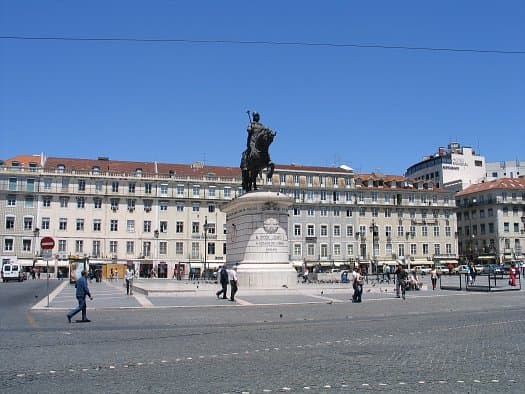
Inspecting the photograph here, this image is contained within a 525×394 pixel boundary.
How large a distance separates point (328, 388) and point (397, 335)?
20.7ft

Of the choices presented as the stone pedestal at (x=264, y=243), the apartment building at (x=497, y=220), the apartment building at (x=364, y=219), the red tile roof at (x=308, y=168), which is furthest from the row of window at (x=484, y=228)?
the stone pedestal at (x=264, y=243)

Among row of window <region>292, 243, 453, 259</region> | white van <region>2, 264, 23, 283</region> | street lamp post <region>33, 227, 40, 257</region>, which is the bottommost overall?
white van <region>2, 264, 23, 283</region>

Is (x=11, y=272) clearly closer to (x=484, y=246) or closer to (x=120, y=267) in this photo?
(x=120, y=267)

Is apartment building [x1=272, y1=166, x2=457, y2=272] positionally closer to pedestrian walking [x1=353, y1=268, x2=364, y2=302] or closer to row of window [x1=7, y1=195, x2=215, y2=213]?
row of window [x1=7, y1=195, x2=215, y2=213]

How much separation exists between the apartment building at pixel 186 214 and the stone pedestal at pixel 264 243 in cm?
3976

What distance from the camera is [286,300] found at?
1023 inches

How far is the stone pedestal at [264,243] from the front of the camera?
1226 inches

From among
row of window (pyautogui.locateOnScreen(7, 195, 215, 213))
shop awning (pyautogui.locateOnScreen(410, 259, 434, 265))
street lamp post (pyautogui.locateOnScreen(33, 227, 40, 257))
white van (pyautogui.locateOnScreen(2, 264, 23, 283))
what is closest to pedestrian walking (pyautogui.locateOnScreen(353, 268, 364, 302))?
white van (pyautogui.locateOnScreen(2, 264, 23, 283))

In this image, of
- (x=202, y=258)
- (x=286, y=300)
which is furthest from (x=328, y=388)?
(x=202, y=258)

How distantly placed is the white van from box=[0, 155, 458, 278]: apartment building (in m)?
12.3

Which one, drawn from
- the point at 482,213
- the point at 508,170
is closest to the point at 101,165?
the point at 482,213

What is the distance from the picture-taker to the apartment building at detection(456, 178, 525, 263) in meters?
91.6

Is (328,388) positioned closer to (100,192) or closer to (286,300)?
(286,300)

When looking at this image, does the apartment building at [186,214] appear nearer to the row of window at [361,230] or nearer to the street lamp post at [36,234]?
the row of window at [361,230]
